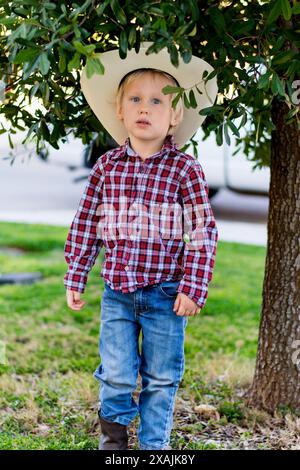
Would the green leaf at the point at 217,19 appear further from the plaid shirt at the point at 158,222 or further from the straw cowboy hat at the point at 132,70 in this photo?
A: the plaid shirt at the point at 158,222

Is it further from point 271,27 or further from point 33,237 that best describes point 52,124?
point 33,237

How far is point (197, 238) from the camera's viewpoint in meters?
2.87

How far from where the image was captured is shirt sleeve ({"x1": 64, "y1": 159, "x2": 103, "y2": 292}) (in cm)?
304

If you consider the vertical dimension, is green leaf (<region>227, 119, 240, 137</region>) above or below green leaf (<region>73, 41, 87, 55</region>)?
below

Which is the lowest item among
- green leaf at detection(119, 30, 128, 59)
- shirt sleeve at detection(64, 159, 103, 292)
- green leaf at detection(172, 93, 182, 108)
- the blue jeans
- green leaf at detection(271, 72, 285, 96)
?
the blue jeans

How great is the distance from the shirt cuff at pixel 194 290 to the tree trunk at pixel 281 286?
31.9 inches

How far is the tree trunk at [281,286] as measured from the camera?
3.47 m

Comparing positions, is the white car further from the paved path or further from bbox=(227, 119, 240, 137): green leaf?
bbox=(227, 119, 240, 137): green leaf

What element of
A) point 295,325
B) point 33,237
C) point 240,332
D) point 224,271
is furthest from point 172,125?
point 33,237

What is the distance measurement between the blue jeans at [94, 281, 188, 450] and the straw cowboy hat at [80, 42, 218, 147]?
0.63 m

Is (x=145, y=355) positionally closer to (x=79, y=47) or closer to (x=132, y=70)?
(x=132, y=70)

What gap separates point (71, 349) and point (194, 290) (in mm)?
2312

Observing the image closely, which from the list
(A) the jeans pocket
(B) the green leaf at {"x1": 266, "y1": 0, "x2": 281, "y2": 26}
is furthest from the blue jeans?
(B) the green leaf at {"x1": 266, "y1": 0, "x2": 281, "y2": 26}

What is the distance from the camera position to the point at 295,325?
359cm
